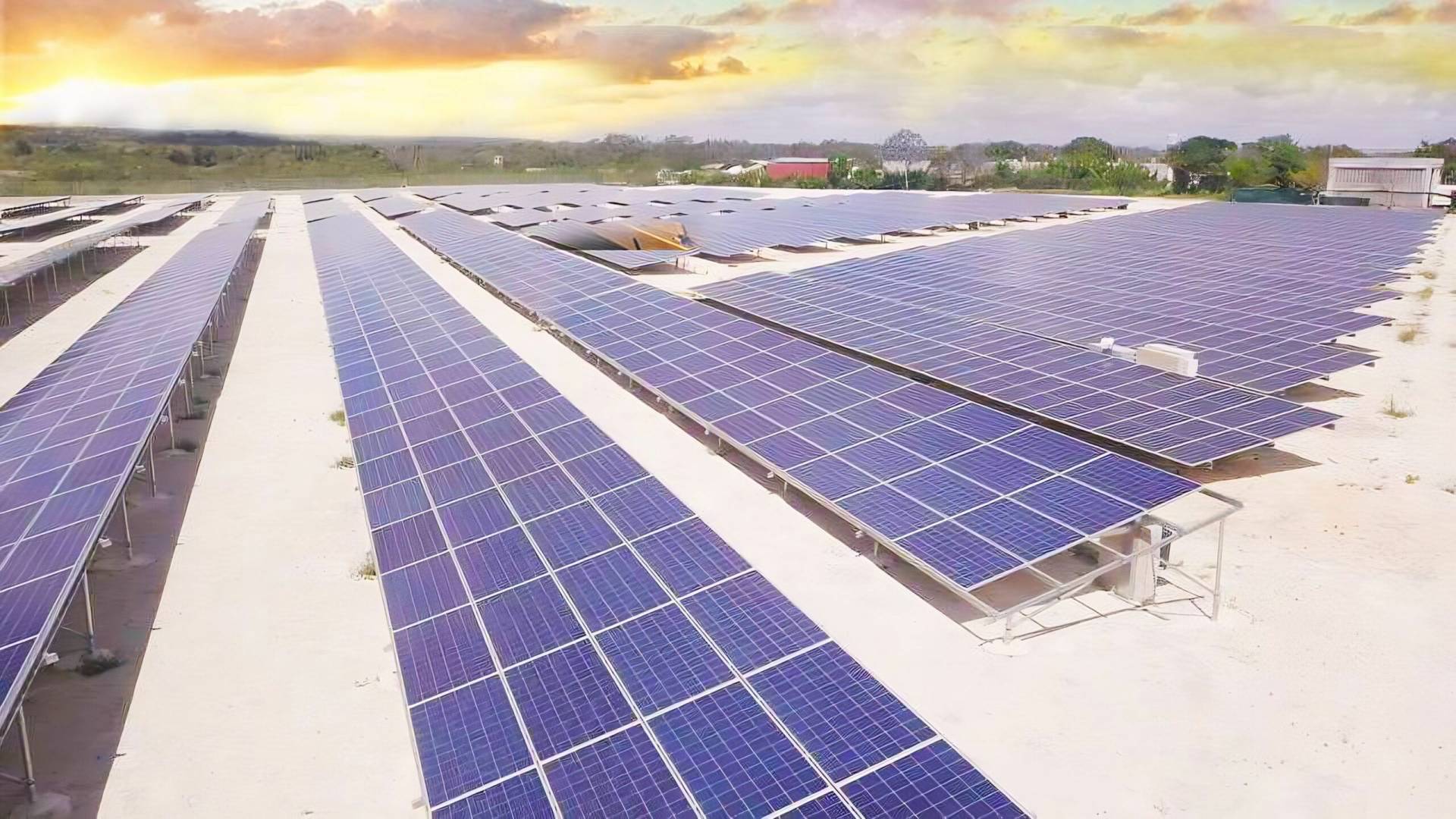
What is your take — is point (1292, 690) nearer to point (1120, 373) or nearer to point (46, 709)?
point (1120, 373)

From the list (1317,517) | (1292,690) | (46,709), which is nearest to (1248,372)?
(1317,517)

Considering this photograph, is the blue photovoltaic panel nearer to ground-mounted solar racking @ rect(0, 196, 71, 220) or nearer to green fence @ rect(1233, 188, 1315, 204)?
green fence @ rect(1233, 188, 1315, 204)

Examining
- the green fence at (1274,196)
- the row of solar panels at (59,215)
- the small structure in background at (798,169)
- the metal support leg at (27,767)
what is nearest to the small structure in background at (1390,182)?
the green fence at (1274,196)

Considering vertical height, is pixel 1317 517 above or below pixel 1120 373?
below

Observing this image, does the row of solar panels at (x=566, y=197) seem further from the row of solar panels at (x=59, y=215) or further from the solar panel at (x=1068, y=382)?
the solar panel at (x=1068, y=382)

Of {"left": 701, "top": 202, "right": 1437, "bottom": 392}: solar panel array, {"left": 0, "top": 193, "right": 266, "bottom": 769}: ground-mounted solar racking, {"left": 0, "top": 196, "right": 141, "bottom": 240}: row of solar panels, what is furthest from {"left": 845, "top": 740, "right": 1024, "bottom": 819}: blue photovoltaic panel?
{"left": 0, "top": 196, "right": 141, "bottom": 240}: row of solar panels

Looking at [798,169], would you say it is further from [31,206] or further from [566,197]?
[31,206]

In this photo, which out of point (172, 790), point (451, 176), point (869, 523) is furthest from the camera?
point (451, 176)
